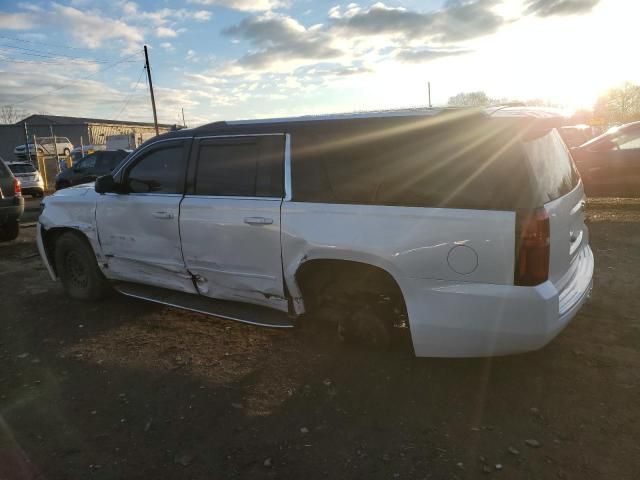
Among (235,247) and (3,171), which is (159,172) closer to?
(235,247)

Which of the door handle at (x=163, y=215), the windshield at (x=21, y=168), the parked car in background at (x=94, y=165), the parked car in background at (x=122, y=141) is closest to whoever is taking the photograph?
the door handle at (x=163, y=215)

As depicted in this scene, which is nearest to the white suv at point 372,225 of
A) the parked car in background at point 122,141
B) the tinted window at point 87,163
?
the tinted window at point 87,163

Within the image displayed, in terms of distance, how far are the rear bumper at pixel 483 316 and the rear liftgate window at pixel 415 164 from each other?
500 mm

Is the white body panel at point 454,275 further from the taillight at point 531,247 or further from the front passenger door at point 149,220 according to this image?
the front passenger door at point 149,220

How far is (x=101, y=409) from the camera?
10.4ft

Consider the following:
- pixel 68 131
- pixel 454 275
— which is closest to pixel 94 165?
pixel 454 275

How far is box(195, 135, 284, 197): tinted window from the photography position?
11.9 ft

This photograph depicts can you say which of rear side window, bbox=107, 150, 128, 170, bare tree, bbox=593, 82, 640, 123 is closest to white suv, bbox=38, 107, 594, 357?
rear side window, bbox=107, 150, 128, 170

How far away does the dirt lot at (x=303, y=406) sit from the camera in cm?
255

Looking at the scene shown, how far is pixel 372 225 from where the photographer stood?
3.09 metres

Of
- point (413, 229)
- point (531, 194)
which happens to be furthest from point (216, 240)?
point (531, 194)

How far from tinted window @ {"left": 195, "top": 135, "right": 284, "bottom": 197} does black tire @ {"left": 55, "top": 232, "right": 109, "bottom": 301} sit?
1.79 m

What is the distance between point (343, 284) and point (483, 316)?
1.01 m

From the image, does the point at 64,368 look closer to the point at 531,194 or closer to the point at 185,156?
the point at 185,156
